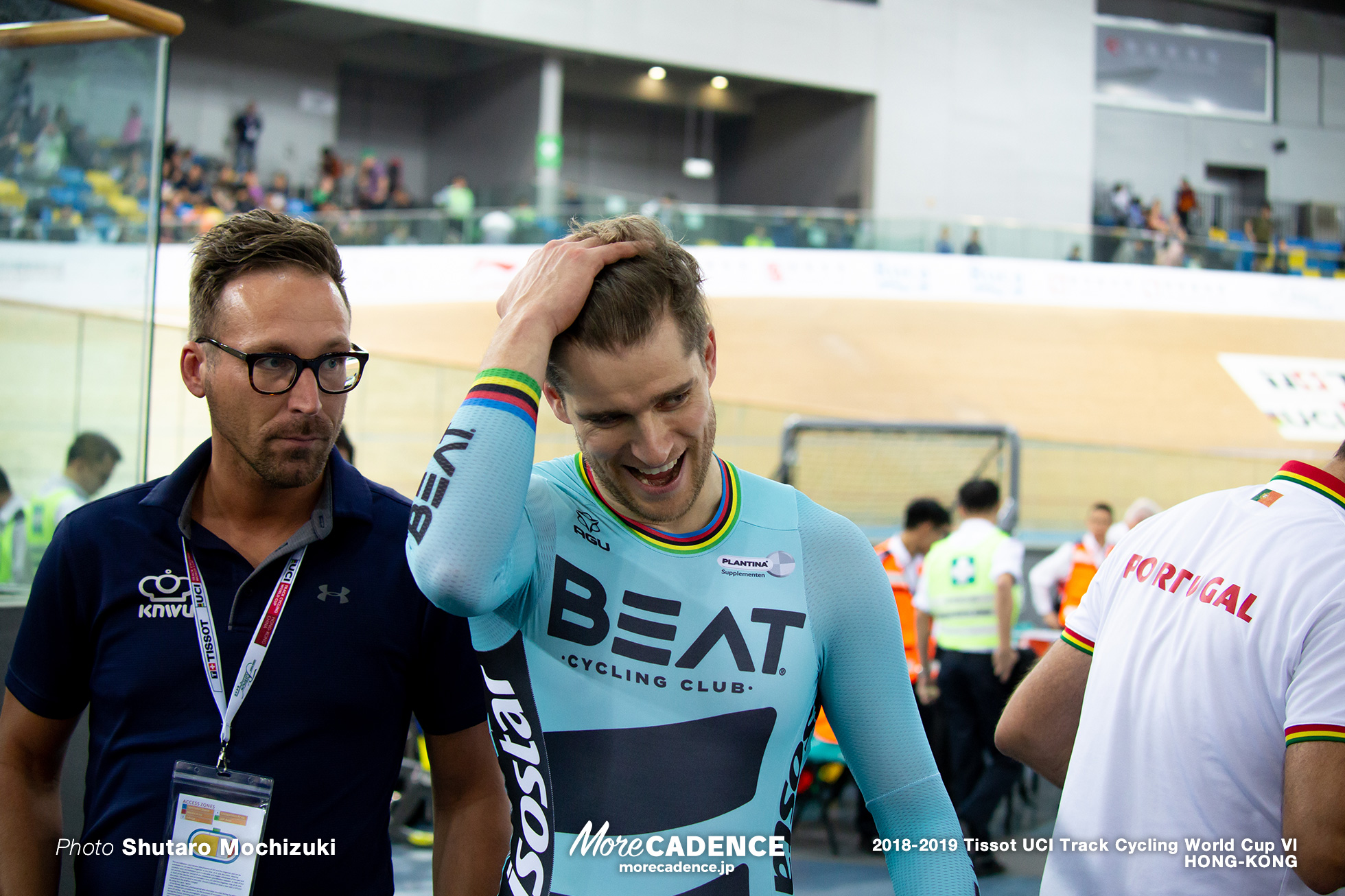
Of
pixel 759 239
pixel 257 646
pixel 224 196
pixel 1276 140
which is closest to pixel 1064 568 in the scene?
pixel 257 646

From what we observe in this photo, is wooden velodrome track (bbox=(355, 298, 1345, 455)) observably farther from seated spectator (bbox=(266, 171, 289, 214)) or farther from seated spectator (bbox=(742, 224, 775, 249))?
seated spectator (bbox=(266, 171, 289, 214))

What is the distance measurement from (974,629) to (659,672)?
4431 mm

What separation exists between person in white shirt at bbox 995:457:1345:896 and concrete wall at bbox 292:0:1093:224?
69.9 ft

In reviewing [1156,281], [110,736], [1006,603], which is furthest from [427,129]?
[110,736]

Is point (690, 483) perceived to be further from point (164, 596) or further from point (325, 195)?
point (325, 195)

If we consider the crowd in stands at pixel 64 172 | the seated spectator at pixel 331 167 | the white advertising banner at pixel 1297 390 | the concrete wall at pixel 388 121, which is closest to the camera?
the crowd in stands at pixel 64 172

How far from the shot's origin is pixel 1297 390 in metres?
17.4

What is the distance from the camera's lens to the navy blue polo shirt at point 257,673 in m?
1.49

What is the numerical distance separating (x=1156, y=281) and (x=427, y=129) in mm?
16698

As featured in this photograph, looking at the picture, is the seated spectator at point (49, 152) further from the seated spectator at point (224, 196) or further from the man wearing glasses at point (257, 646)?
the seated spectator at point (224, 196)

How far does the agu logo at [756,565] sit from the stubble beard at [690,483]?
3.6 inches

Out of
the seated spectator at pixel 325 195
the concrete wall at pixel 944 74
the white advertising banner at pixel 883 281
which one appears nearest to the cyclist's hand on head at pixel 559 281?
the white advertising banner at pixel 883 281

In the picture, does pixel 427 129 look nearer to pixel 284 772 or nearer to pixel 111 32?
pixel 111 32

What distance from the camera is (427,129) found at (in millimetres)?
25219
